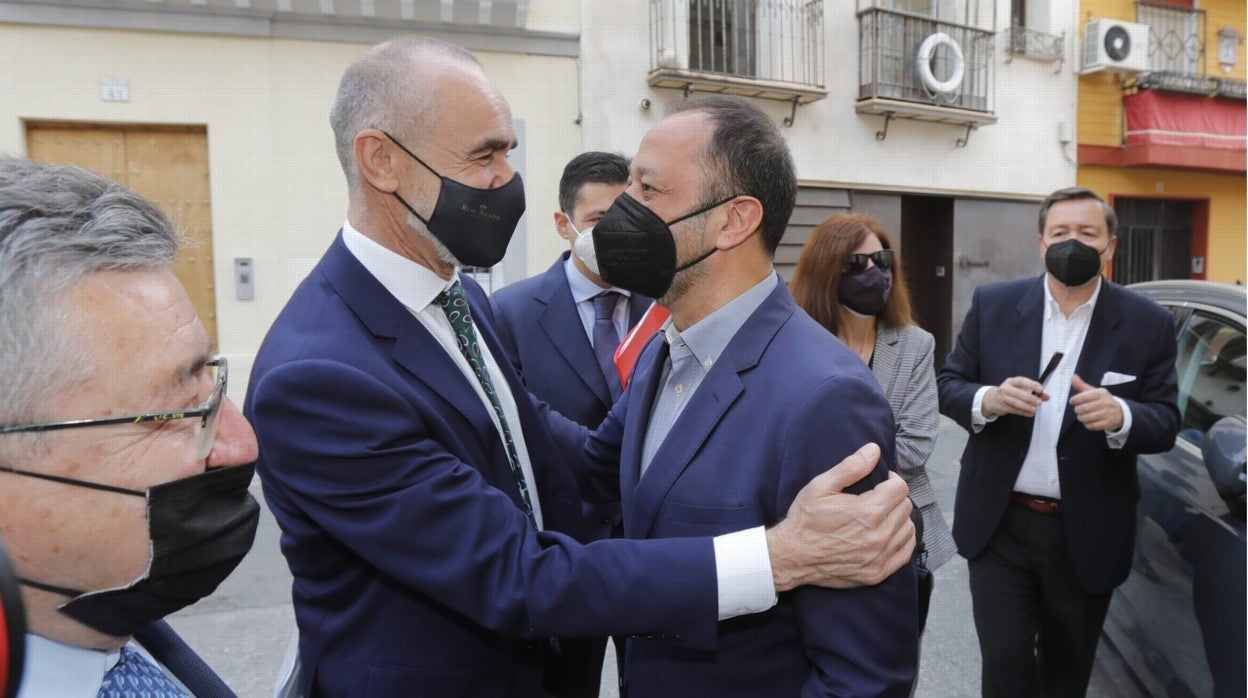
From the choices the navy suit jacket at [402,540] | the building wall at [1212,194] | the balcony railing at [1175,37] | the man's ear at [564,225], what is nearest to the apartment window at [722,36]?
the building wall at [1212,194]

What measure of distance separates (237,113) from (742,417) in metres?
7.11

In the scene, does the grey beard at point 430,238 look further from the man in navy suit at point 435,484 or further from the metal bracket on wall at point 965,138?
the metal bracket on wall at point 965,138

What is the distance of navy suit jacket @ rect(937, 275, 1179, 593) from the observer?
269 centimetres

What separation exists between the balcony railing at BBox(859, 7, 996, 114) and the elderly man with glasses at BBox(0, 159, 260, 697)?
977 centimetres

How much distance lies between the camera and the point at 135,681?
1.09m

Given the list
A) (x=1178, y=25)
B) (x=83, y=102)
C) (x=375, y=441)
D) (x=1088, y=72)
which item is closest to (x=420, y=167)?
(x=375, y=441)

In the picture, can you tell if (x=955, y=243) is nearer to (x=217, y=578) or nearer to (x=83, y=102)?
(x=83, y=102)

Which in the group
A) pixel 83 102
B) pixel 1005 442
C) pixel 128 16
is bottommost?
pixel 1005 442

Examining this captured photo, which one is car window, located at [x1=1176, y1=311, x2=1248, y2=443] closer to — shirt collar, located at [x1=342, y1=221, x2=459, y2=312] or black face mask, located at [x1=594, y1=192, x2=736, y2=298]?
black face mask, located at [x1=594, y1=192, x2=736, y2=298]

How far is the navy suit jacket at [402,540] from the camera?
4.54 feet

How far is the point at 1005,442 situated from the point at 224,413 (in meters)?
2.57

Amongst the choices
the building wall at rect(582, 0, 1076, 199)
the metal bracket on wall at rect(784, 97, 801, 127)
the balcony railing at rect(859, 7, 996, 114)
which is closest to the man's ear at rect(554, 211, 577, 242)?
the building wall at rect(582, 0, 1076, 199)

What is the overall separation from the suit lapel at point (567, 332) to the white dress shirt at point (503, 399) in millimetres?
1073

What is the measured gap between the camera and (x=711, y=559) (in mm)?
1382
